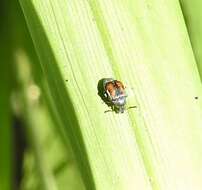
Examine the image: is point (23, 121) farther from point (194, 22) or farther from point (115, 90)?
point (194, 22)

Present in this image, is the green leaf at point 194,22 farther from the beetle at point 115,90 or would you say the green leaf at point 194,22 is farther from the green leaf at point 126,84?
the beetle at point 115,90

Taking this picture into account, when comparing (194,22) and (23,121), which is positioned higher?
(194,22)

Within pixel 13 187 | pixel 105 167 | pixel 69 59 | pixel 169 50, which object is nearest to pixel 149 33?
pixel 169 50

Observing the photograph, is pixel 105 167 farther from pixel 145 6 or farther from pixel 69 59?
pixel 145 6

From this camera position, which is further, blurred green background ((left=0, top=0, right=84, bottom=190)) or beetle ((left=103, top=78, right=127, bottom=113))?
blurred green background ((left=0, top=0, right=84, bottom=190))

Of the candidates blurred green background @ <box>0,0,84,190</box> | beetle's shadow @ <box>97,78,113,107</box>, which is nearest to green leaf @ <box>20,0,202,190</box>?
beetle's shadow @ <box>97,78,113,107</box>

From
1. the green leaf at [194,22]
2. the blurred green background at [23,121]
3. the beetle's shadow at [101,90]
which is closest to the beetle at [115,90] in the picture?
the beetle's shadow at [101,90]

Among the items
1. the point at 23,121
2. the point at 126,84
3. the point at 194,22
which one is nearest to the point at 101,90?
the point at 126,84

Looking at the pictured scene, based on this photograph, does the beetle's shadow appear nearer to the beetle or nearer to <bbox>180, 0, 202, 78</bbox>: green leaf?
the beetle
